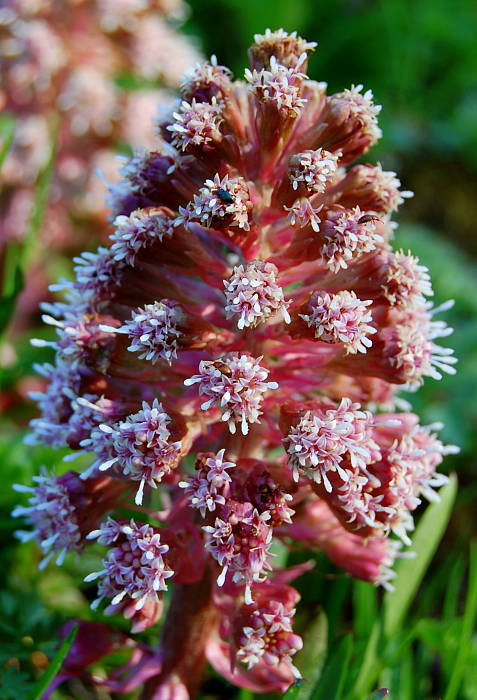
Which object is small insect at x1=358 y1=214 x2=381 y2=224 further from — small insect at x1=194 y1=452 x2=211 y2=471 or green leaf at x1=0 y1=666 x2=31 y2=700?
green leaf at x1=0 y1=666 x2=31 y2=700

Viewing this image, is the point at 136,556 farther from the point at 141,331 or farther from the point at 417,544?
the point at 417,544

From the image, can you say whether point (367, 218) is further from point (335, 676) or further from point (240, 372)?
point (335, 676)

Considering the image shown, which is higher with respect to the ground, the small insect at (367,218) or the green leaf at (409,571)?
the small insect at (367,218)

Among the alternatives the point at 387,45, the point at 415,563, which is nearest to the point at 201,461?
the point at 415,563

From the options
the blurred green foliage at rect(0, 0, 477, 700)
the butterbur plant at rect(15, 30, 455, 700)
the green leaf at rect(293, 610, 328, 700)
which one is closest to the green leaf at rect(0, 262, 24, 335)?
the blurred green foliage at rect(0, 0, 477, 700)

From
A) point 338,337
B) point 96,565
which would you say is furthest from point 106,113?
point 338,337

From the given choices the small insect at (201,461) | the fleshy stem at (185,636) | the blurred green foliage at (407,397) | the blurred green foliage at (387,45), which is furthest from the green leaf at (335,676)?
the blurred green foliage at (387,45)

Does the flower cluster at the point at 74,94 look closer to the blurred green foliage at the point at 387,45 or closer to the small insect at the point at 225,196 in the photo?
the small insect at the point at 225,196
